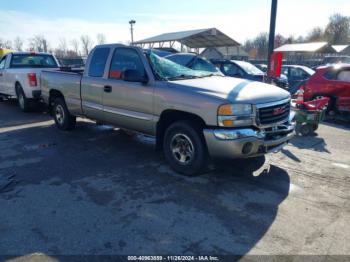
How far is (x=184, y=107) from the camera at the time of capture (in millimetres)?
4445

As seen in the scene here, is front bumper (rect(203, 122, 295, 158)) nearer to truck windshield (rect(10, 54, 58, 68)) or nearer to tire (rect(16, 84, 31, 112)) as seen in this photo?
tire (rect(16, 84, 31, 112))

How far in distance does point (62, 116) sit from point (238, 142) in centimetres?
497

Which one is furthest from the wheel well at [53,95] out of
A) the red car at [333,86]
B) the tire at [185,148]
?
the red car at [333,86]

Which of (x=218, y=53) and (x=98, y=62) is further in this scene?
(x=218, y=53)

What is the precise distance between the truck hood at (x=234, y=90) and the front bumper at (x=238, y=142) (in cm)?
42

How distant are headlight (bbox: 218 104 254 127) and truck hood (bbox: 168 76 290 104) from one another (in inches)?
3.4

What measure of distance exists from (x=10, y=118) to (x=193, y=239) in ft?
26.6

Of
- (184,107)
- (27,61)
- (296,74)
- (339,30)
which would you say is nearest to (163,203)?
(184,107)

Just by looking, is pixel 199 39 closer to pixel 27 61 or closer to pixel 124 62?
pixel 27 61

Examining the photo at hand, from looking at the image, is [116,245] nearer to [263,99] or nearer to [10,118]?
[263,99]

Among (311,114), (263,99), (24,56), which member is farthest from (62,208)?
(24,56)

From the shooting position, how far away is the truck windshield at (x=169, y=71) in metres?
4.99

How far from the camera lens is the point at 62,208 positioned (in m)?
3.73

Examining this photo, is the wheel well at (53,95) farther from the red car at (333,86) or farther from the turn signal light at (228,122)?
the red car at (333,86)
